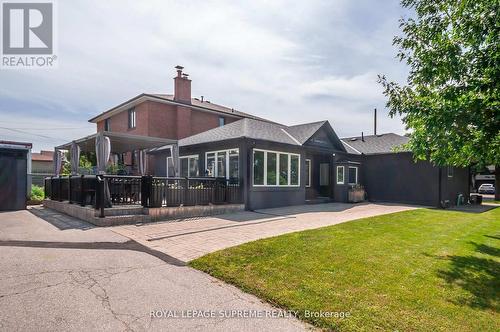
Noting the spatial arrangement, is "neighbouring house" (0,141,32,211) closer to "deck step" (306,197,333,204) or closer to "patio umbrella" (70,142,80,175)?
"patio umbrella" (70,142,80,175)

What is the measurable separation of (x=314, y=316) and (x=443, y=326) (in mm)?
1401

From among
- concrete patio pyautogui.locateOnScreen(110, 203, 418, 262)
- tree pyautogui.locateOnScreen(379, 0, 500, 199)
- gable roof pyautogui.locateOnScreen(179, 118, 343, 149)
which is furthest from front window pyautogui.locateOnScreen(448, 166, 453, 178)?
tree pyautogui.locateOnScreen(379, 0, 500, 199)

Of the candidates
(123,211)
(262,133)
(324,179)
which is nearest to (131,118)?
(262,133)

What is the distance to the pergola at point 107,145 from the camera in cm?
1033

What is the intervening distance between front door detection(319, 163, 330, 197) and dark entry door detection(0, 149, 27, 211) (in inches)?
664

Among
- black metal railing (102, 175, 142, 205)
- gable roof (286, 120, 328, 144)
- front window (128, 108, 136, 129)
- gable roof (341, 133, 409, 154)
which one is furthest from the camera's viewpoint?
front window (128, 108, 136, 129)

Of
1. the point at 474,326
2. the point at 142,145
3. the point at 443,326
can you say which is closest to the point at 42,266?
the point at 443,326

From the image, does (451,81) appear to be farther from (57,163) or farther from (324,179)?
(57,163)

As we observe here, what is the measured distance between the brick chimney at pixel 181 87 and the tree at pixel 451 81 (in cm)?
1812

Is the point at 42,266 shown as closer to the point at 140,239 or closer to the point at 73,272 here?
the point at 73,272

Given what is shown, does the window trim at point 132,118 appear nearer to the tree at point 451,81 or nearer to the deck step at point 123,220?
the deck step at point 123,220

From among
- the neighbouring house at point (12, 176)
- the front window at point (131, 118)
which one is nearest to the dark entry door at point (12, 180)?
the neighbouring house at point (12, 176)

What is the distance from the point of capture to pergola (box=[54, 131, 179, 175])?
1033 centimetres

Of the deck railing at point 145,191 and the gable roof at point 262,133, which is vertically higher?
the gable roof at point 262,133
